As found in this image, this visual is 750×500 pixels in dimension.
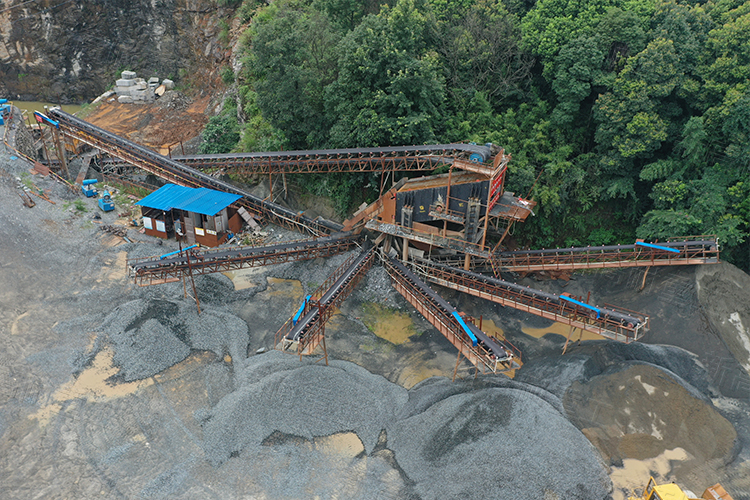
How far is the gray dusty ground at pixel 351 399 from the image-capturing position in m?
17.7

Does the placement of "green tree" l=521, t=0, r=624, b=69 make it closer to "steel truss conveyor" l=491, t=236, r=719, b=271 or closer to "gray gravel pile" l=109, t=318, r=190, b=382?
"steel truss conveyor" l=491, t=236, r=719, b=271

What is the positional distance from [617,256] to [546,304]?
5.51 m

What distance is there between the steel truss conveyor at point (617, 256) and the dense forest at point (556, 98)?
114 centimetres

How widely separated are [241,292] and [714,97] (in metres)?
26.1

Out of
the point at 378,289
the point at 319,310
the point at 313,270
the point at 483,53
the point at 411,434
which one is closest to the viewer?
the point at 411,434

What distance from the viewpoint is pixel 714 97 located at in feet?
86.0

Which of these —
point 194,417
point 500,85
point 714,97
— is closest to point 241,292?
point 194,417

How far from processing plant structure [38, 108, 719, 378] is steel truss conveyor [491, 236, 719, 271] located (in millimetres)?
51

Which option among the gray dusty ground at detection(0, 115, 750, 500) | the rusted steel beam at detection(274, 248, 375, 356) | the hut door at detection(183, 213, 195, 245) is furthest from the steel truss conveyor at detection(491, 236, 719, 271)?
the hut door at detection(183, 213, 195, 245)

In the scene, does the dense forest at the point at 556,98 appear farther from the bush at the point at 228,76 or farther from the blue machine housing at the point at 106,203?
the bush at the point at 228,76

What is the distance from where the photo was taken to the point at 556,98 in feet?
105

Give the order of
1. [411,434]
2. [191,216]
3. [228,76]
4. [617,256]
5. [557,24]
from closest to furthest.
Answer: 1. [411,434]
2. [617,256]
3. [557,24]
4. [191,216]
5. [228,76]

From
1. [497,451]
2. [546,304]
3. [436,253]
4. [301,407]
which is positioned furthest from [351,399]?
[436,253]

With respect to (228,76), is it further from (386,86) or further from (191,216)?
(386,86)
